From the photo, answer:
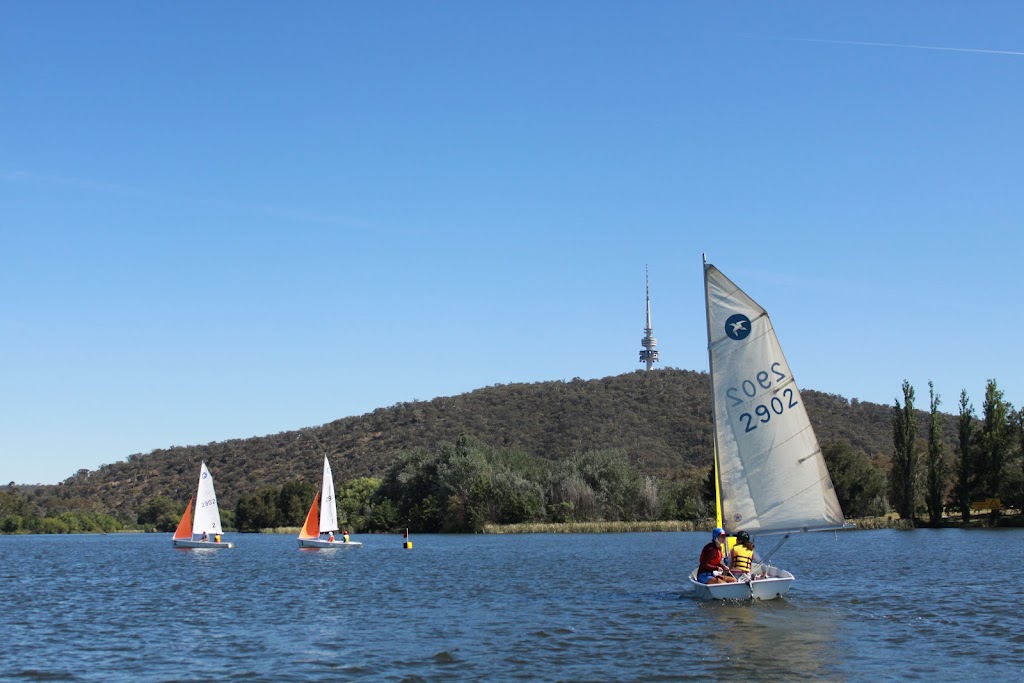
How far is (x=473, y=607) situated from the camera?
1170 inches

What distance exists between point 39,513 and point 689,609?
144495 millimetres

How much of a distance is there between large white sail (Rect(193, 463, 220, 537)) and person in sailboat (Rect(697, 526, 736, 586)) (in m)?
50.0

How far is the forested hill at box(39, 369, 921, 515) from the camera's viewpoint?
475 ft

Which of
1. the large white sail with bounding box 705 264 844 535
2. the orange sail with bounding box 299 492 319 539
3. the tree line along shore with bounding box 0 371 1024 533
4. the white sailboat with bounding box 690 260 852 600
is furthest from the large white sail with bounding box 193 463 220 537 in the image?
the large white sail with bounding box 705 264 844 535

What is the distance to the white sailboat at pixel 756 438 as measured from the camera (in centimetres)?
2586

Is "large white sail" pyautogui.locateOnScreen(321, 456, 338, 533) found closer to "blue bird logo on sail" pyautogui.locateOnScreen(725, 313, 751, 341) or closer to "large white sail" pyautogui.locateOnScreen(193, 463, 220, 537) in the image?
"large white sail" pyautogui.locateOnScreen(193, 463, 220, 537)

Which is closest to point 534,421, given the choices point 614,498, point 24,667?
point 614,498

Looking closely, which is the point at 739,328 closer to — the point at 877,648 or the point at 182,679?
the point at 877,648

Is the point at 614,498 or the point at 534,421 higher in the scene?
the point at 534,421

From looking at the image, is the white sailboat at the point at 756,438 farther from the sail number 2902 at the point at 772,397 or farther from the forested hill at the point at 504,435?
the forested hill at the point at 504,435

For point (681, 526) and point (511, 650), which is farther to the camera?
point (681, 526)

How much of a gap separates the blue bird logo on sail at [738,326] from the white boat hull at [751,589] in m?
6.04

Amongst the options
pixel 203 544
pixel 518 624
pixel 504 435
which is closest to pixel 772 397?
pixel 518 624

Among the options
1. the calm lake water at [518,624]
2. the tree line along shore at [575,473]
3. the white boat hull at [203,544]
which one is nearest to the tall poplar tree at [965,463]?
the tree line along shore at [575,473]
